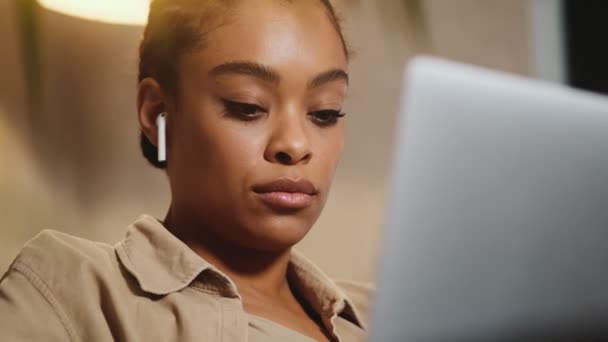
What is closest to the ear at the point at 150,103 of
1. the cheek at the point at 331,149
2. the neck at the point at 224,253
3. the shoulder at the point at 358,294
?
the neck at the point at 224,253

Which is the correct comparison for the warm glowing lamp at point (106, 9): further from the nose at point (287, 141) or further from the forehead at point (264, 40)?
the nose at point (287, 141)

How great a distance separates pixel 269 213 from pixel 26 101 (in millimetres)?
306

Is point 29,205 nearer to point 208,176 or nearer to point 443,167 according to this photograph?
point 208,176

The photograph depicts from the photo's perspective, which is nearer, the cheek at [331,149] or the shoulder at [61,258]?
the shoulder at [61,258]

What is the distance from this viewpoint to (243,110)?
0.84 meters

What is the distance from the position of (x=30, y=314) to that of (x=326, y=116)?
42 cm

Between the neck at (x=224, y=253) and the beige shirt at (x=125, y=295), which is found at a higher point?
the neck at (x=224, y=253)

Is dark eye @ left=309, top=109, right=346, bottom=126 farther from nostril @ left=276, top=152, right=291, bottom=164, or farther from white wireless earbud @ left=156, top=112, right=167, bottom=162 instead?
white wireless earbud @ left=156, top=112, right=167, bottom=162

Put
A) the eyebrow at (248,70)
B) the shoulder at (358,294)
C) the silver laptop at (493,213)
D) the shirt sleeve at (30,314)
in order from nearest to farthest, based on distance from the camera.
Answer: the silver laptop at (493,213) < the shirt sleeve at (30,314) < the eyebrow at (248,70) < the shoulder at (358,294)

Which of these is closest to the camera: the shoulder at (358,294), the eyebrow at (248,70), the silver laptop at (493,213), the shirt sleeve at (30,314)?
the silver laptop at (493,213)

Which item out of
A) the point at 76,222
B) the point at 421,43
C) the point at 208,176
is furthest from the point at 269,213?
the point at 421,43

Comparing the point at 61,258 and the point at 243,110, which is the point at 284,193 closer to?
the point at 243,110

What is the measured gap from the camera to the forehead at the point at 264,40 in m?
0.83

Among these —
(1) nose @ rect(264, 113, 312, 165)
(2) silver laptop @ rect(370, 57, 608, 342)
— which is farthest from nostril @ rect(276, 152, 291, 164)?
(2) silver laptop @ rect(370, 57, 608, 342)
